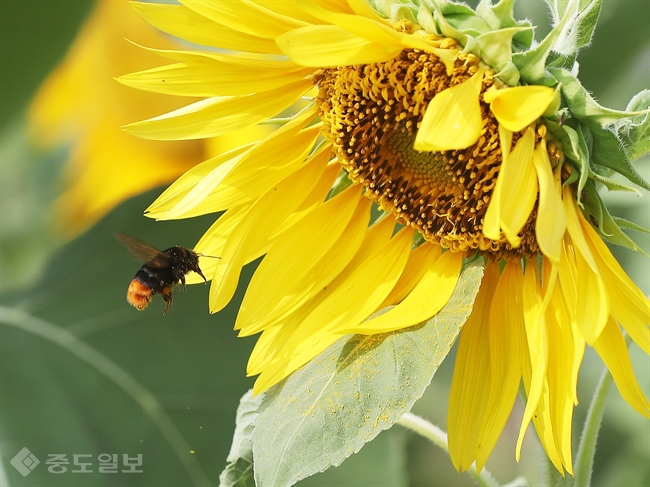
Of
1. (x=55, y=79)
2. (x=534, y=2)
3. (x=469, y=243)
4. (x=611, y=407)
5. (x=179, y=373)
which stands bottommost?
(x=611, y=407)

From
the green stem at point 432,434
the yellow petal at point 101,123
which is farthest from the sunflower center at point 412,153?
the yellow petal at point 101,123

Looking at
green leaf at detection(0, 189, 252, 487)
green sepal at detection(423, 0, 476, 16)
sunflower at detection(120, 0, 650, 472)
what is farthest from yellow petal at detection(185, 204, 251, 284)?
green leaf at detection(0, 189, 252, 487)

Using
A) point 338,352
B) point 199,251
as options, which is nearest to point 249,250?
point 199,251

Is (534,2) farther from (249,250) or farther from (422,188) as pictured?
(249,250)

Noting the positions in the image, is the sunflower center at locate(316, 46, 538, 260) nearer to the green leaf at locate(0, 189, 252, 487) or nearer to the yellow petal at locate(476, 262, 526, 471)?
the yellow petal at locate(476, 262, 526, 471)

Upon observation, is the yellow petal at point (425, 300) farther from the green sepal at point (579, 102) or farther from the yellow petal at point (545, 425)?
the green sepal at point (579, 102)

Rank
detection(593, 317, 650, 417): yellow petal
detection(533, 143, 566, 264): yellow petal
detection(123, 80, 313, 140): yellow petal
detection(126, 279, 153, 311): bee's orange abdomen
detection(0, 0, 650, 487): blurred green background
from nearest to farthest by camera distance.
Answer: detection(533, 143, 566, 264): yellow petal → detection(593, 317, 650, 417): yellow petal → detection(123, 80, 313, 140): yellow petal → detection(126, 279, 153, 311): bee's orange abdomen → detection(0, 0, 650, 487): blurred green background
